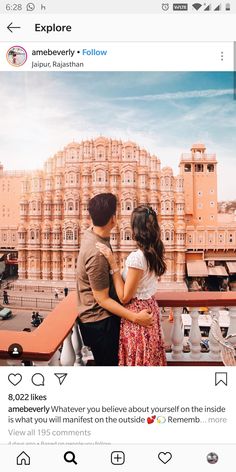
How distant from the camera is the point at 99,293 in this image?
52.8 inches

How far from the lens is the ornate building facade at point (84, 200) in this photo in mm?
6746

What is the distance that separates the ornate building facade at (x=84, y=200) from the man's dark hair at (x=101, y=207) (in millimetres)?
4446

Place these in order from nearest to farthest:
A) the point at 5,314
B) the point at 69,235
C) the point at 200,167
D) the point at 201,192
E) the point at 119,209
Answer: the point at 5,314 → the point at 200,167 → the point at 119,209 → the point at 201,192 → the point at 69,235

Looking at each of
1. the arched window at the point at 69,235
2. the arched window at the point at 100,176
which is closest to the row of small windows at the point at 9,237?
the arched window at the point at 69,235

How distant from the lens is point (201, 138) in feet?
10.8

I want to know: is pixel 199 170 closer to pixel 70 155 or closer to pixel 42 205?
pixel 70 155
